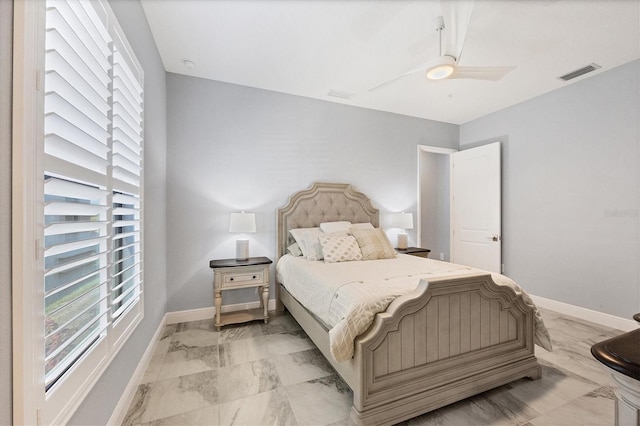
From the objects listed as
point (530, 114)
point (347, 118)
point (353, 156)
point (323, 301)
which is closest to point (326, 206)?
point (353, 156)

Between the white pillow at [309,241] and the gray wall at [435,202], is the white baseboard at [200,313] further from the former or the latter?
the gray wall at [435,202]

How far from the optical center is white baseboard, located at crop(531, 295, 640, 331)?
9.21 ft

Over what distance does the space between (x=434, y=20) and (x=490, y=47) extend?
2.56ft

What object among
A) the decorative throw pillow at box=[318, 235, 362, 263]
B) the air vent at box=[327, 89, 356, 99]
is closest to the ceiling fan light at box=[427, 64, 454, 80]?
the air vent at box=[327, 89, 356, 99]

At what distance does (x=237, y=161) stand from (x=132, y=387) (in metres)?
2.40

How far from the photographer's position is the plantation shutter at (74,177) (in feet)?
3.05

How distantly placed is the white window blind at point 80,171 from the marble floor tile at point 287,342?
1.33 m

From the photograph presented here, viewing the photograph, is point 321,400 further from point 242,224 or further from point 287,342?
point 242,224

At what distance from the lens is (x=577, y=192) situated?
3232 millimetres

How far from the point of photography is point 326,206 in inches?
145


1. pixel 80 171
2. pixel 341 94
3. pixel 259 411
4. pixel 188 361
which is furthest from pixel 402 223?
pixel 80 171

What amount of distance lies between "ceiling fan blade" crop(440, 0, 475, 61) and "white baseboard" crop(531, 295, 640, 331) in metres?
3.32

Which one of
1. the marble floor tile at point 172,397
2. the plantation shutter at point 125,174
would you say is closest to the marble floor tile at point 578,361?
the marble floor tile at point 172,397

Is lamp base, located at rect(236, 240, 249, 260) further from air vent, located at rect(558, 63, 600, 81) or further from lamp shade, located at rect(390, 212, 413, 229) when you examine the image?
air vent, located at rect(558, 63, 600, 81)
